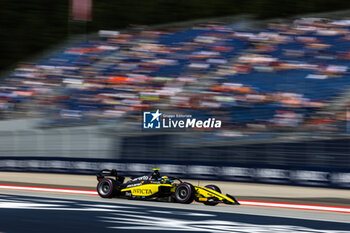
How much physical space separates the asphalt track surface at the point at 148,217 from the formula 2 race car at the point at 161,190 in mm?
167

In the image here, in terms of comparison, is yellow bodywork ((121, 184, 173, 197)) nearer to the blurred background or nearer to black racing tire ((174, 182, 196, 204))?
black racing tire ((174, 182, 196, 204))

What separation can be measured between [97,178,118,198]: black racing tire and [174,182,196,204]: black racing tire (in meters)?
1.63

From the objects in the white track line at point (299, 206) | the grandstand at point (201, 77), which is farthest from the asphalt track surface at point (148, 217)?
the grandstand at point (201, 77)

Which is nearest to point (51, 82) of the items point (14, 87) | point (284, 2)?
point (14, 87)

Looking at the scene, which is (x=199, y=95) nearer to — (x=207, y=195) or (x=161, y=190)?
Result: (x=161, y=190)

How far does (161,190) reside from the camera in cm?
1344

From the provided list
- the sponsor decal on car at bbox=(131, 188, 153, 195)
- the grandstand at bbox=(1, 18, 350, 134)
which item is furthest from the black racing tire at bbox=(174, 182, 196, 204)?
the grandstand at bbox=(1, 18, 350, 134)

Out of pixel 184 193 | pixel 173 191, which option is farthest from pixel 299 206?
pixel 173 191

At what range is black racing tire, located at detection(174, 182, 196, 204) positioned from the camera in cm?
1298

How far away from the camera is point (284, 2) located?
27.5 m

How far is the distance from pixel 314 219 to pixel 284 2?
1780 centimetres

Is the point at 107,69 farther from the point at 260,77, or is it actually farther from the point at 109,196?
the point at 109,196

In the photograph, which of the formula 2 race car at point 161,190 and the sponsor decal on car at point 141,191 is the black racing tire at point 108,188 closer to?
the formula 2 race car at point 161,190

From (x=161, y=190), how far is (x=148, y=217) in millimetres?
2689
